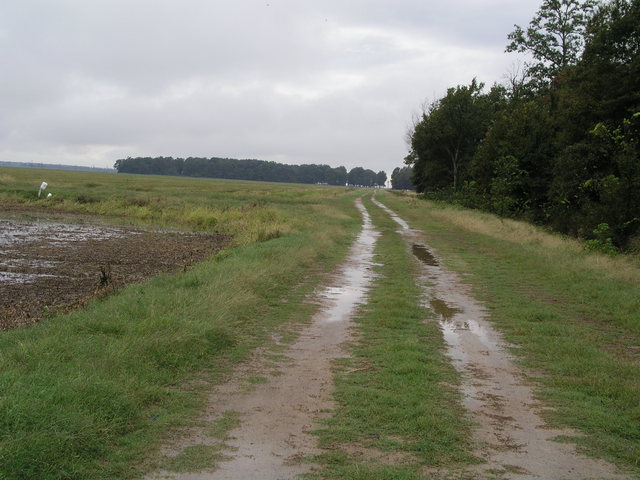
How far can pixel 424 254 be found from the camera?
18953 millimetres

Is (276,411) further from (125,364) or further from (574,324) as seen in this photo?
(574,324)

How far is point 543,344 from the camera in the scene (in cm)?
809

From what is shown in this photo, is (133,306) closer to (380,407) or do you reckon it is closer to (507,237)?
(380,407)

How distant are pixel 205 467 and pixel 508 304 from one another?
820 cm

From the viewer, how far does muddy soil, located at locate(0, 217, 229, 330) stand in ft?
34.3

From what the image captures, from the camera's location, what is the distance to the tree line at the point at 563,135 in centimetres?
1995

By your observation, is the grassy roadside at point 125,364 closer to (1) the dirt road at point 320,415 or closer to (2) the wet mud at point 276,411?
(2) the wet mud at point 276,411

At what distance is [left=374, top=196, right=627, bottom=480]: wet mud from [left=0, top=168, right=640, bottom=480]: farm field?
0.03 meters

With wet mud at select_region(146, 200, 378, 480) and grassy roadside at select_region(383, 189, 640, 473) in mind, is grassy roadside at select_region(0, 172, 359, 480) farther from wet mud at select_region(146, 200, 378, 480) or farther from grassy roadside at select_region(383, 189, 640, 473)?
grassy roadside at select_region(383, 189, 640, 473)

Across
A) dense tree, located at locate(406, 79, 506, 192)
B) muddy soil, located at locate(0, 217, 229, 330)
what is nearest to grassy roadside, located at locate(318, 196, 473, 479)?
muddy soil, located at locate(0, 217, 229, 330)

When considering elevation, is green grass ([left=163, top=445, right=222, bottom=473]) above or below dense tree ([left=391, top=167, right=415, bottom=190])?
below

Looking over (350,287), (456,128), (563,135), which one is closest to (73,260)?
(350,287)

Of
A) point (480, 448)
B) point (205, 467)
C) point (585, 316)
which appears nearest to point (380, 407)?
point (480, 448)

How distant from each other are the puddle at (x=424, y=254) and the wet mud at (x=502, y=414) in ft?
22.1
